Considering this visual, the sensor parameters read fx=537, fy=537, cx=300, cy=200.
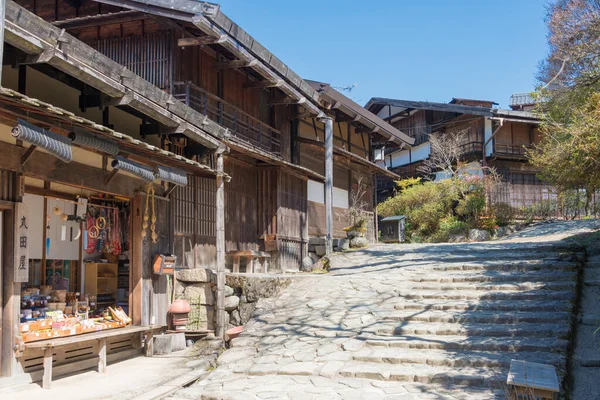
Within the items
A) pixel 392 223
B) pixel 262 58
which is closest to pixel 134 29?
pixel 262 58

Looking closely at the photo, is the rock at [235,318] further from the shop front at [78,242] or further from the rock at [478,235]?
the rock at [478,235]

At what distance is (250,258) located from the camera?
1542 cm

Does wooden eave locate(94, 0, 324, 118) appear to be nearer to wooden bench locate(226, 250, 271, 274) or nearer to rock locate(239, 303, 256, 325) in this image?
wooden bench locate(226, 250, 271, 274)

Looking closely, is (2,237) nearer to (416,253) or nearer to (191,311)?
(191,311)

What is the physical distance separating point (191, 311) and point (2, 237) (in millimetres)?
4807

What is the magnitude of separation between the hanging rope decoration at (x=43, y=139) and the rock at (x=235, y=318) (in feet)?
19.4

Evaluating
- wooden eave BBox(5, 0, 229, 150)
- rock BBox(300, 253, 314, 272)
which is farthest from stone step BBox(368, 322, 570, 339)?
rock BBox(300, 253, 314, 272)

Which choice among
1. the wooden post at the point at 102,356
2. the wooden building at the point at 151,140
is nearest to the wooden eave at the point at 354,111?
the wooden building at the point at 151,140

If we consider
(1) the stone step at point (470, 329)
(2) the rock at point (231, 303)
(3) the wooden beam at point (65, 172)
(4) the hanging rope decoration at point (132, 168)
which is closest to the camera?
(3) the wooden beam at point (65, 172)

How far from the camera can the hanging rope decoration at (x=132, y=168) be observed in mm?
9016

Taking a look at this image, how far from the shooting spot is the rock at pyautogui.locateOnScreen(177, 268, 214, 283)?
11.9 metres

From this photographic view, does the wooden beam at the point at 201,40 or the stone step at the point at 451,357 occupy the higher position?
the wooden beam at the point at 201,40

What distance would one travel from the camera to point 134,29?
13.3 m

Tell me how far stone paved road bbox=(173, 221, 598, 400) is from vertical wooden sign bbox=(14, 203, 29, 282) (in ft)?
9.39
